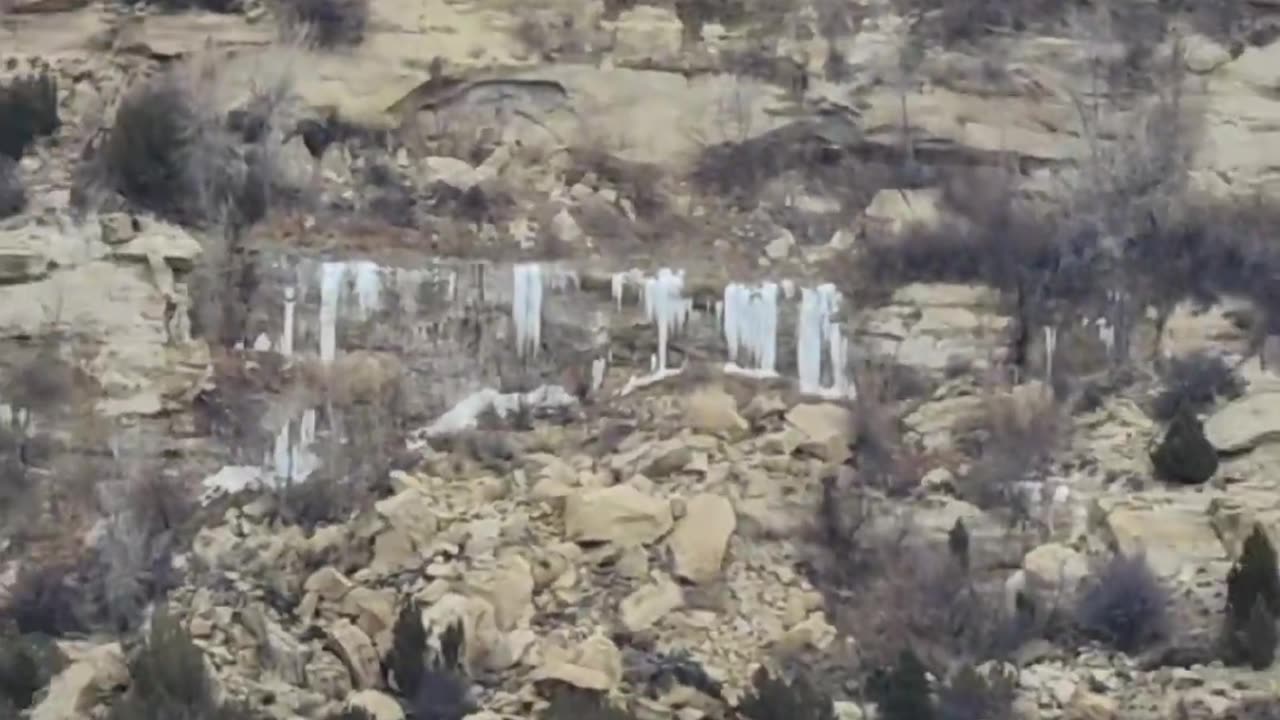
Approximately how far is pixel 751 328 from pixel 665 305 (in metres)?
0.78

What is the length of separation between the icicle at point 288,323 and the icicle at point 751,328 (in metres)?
3.72

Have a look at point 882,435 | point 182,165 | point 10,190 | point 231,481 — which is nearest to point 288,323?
point 231,481

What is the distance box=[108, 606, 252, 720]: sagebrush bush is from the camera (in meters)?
13.8

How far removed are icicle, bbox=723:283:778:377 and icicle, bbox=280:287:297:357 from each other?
372 centimetres

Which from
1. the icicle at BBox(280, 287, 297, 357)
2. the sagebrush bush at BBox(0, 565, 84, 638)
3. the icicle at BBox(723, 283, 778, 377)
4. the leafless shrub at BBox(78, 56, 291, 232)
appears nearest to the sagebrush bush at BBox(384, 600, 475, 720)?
the sagebrush bush at BBox(0, 565, 84, 638)

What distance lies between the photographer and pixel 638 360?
18.5 meters

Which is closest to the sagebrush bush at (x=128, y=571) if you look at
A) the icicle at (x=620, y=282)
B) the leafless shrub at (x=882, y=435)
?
the icicle at (x=620, y=282)

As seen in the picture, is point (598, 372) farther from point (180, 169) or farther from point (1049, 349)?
point (180, 169)

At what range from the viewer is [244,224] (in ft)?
61.9

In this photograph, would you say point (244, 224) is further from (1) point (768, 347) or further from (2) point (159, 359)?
(1) point (768, 347)

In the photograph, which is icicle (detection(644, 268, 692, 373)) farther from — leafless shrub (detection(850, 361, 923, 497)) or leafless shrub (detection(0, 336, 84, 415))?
leafless shrub (detection(0, 336, 84, 415))

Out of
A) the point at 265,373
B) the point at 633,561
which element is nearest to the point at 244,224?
the point at 265,373

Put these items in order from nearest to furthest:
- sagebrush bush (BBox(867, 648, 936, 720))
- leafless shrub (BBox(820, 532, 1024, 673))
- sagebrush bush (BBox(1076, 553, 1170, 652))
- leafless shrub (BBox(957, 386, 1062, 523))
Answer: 1. sagebrush bush (BBox(867, 648, 936, 720))
2. sagebrush bush (BBox(1076, 553, 1170, 652))
3. leafless shrub (BBox(820, 532, 1024, 673))
4. leafless shrub (BBox(957, 386, 1062, 523))

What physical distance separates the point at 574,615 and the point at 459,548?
0.99m
